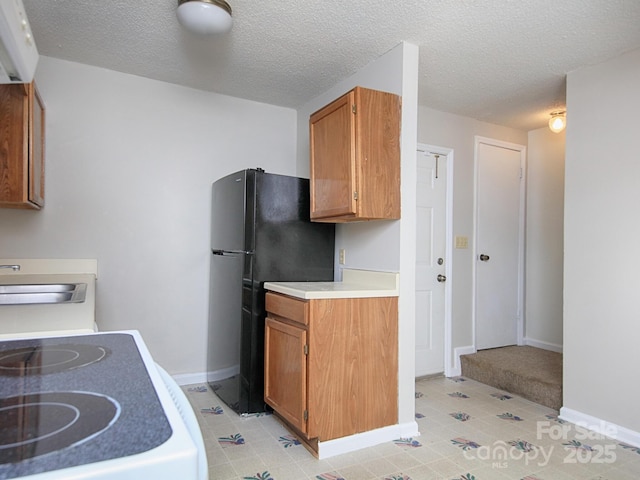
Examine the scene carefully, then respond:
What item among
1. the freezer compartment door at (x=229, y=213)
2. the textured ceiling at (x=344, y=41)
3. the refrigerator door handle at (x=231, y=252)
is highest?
the textured ceiling at (x=344, y=41)

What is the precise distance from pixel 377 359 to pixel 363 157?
114 centimetres

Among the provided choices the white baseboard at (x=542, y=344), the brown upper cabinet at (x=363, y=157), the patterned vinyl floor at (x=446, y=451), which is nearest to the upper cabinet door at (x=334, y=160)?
the brown upper cabinet at (x=363, y=157)

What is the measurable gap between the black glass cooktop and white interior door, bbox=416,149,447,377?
112 inches

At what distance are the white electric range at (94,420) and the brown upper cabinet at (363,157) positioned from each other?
5.30ft

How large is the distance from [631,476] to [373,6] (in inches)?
104

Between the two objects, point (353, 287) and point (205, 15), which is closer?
point (205, 15)

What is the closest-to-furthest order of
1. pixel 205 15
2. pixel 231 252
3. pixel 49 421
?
pixel 49 421, pixel 205 15, pixel 231 252

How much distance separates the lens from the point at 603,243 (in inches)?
100

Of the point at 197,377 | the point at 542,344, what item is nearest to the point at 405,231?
the point at 197,377

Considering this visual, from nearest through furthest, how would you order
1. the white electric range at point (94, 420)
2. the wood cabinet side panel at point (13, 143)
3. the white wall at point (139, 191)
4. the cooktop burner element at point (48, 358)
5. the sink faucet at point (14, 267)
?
the white electric range at point (94, 420) < the cooktop burner element at point (48, 358) < the wood cabinet side panel at point (13, 143) < the sink faucet at point (14, 267) < the white wall at point (139, 191)

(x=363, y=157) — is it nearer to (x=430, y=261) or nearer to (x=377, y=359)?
(x=377, y=359)

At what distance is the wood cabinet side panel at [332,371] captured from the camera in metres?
2.16

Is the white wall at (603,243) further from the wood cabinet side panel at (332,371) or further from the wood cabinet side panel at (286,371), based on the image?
the wood cabinet side panel at (286,371)

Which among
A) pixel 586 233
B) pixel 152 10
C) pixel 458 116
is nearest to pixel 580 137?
pixel 586 233
